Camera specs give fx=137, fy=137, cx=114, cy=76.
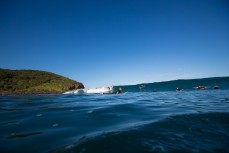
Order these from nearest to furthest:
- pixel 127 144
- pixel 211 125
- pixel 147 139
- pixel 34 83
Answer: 1. pixel 127 144
2. pixel 147 139
3. pixel 211 125
4. pixel 34 83

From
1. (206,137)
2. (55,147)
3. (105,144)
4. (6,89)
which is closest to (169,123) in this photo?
(206,137)

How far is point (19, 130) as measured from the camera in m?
5.05

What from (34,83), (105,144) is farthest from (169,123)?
(34,83)

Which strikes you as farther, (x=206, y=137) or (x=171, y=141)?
(x=206, y=137)

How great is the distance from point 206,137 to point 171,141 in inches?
43.1

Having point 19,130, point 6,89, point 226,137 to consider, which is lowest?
point 226,137

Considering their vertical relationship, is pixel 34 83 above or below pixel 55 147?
above

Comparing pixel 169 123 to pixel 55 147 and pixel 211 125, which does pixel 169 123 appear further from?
pixel 55 147

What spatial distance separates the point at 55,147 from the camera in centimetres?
347

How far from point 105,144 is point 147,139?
115cm

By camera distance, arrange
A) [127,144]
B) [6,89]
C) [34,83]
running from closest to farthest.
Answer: [127,144] < [6,89] < [34,83]

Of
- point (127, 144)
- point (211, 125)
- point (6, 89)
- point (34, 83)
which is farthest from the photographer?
point (34, 83)

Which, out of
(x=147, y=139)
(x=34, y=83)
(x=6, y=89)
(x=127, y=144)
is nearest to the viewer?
(x=127, y=144)

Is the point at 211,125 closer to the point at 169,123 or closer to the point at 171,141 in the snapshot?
the point at 169,123
